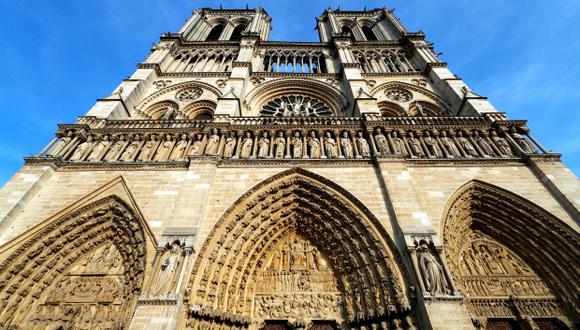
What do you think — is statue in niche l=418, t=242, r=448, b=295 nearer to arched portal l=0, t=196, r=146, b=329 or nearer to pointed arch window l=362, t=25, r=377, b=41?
arched portal l=0, t=196, r=146, b=329

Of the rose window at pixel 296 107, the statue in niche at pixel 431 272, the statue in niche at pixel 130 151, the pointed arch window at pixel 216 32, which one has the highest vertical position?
the pointed arch window at pixel 216 32

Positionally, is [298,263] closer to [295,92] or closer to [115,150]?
[115,150]

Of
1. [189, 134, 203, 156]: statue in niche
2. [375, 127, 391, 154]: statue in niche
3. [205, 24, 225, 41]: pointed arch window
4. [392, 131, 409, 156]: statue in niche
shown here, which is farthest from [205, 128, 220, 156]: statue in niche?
[205, 24, 225, 41]: pointed arch window

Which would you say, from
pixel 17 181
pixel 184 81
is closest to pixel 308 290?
pixel 17 181

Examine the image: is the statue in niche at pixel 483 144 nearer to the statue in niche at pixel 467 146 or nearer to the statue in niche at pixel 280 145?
the statue in niche at pixel 467 146

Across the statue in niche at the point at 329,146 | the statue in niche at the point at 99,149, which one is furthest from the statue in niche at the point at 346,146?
the statue in niche at the point at 99,149

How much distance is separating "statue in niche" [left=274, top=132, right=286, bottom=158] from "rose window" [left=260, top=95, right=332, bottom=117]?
3.56 metres

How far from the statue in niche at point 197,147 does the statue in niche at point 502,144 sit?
28.4 feet

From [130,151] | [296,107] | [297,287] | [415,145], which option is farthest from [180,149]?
[415,145]

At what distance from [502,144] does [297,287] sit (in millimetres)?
7262

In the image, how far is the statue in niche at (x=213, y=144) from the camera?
306 inches

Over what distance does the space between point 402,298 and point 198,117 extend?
10.2m

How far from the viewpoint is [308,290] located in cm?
623

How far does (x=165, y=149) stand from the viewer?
823 centimetres
